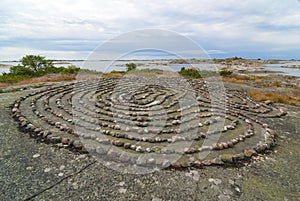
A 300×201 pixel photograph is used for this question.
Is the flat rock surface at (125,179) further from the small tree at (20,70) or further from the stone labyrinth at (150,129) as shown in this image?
the small tree at (20,70)

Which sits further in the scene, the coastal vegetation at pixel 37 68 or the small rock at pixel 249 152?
the coastal vegetation at pixel 37 68

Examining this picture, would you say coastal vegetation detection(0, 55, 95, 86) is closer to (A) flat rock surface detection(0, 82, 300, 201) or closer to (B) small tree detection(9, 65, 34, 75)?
(B) small tree detection(9, 65, 34, 75)

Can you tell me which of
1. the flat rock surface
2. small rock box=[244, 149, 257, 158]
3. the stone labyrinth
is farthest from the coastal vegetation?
small rock box=[244, 149, 257, 158]

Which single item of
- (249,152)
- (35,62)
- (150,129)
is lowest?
(249,152)

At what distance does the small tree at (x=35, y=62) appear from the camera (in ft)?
73.3

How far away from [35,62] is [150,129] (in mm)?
24828

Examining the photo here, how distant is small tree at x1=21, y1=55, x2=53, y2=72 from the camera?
22344 mm

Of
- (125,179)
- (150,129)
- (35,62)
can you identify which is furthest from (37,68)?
(125,179)

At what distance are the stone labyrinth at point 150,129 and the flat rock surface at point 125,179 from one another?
0.27 meters

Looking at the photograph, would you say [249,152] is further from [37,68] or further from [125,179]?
[37,68]

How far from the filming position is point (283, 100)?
8.43 m

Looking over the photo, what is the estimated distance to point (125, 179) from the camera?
9.41 feet

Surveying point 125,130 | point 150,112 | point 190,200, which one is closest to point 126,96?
point 150,112

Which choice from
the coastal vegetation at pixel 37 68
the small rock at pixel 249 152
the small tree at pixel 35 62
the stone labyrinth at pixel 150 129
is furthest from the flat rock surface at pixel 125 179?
the small tree at pixel 35 62
